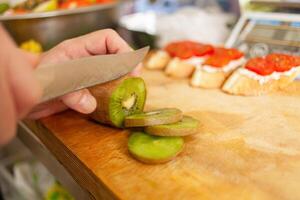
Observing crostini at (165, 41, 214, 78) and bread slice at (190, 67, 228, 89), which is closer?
bread slice at (190, 67, 228, 89)

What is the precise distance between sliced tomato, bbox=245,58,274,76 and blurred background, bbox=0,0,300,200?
252 millimetres

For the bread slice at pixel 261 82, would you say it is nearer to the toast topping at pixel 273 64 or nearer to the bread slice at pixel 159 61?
the toast topping at pixel 273 64

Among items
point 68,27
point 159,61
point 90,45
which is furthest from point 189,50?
point 68,27

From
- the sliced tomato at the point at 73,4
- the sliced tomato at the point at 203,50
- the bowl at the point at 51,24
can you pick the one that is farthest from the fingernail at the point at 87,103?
the sliced tomato at the point at 73,4

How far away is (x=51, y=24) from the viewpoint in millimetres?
1298

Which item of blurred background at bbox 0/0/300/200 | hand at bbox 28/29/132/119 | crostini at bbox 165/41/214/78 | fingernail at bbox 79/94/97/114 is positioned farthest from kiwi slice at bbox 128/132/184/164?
blurred background at bbox 0/0/300/200

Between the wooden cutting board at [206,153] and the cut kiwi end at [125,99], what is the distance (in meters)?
0.04

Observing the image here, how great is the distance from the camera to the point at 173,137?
699 mm

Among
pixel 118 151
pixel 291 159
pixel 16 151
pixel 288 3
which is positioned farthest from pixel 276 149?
pixel 16 151

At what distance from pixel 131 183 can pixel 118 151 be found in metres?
0.13

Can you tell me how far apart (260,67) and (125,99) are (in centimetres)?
42

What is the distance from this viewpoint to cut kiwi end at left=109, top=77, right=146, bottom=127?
793mm

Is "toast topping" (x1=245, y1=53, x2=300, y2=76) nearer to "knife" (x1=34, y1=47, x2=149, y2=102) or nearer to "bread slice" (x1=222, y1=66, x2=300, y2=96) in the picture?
"bread slice" (x1=222, y1=66, x2=300, y2=96)

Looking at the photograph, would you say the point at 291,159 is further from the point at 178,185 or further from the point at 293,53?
the point at 293,53
